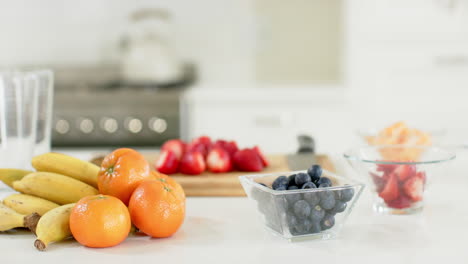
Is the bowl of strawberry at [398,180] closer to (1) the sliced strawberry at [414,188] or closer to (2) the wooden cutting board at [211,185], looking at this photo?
(1) the sliced strawberry at [414,188]

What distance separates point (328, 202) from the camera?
1010 millimetres

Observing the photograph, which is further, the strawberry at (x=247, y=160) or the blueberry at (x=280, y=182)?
the strawberry at (x=247, y=160)

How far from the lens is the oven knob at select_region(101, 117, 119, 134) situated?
2924 millimetres

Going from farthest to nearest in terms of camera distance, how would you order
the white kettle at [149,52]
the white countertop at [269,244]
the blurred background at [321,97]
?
the white kettle at [149,52], the blurred background at [321,97], the white countertop at [269,244]

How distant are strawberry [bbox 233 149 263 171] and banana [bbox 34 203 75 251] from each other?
0.53 meters

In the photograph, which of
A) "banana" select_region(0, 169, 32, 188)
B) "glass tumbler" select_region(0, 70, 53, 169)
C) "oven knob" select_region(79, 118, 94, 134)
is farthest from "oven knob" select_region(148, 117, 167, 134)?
"banana" select_region(0, 169, 32, 188)

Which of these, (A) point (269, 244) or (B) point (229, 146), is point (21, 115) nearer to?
(B) point (229, 146)

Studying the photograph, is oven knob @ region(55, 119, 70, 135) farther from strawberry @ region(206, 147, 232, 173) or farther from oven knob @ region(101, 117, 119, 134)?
strawberry @ region(206, 147, 232, 173)

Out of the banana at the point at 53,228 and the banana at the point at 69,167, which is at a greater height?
the banana at the point at 69,167

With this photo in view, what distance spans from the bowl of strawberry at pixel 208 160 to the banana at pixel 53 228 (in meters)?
0.45

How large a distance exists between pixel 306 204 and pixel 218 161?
0.50m

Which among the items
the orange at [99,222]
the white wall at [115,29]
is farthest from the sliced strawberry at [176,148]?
the white wall at [115,29]

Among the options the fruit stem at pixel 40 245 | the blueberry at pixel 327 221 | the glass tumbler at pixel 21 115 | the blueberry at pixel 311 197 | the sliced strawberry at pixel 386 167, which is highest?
the glass tumbler at pixel 21 115

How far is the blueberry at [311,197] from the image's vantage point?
100 centimetres
